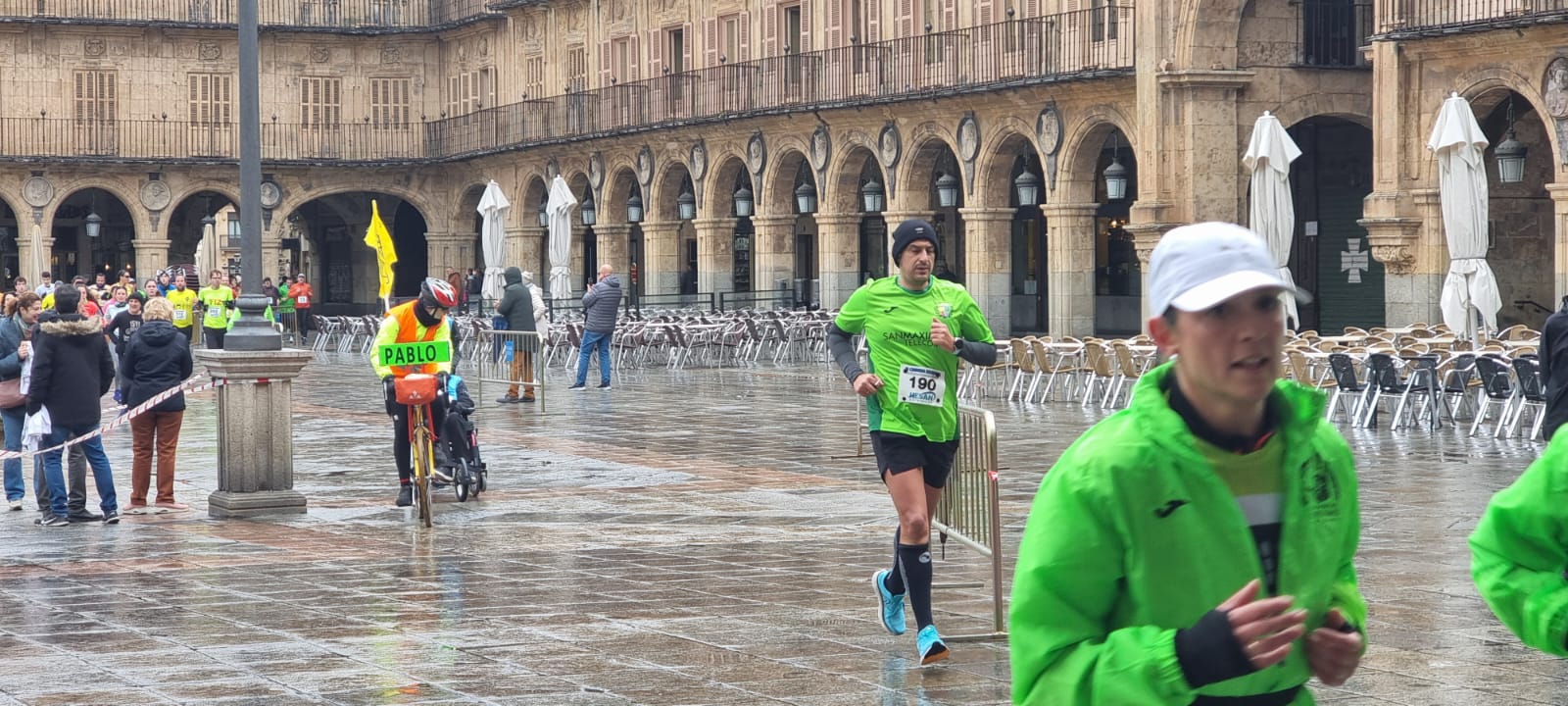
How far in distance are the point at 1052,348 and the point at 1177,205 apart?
6.57 metres

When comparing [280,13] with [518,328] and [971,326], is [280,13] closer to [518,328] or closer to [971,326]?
[518,328]

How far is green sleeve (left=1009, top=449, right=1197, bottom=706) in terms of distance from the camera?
2773 mm

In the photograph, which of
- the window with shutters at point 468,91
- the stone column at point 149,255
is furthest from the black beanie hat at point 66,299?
the stone column at point 149,255

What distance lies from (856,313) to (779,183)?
102 feet

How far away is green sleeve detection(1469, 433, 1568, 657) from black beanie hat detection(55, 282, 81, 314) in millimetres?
10058

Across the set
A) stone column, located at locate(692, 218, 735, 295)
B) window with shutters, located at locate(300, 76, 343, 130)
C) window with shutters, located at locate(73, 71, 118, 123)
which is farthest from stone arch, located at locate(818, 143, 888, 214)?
window with shutters, located at locate(73, 71, 118, 123)

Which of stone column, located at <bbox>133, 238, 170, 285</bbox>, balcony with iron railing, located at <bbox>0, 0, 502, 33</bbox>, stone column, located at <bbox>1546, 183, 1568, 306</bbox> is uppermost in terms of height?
balcony with iron railing, located at <bbox>0, 0, 502, 33</bbox>

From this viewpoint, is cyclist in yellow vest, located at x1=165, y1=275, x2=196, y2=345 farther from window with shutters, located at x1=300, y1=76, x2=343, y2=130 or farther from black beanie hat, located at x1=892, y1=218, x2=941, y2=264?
window with shutters, located at x1=300, y1=76, x2=343, y2=130

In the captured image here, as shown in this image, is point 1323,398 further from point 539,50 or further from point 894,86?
point 539,50

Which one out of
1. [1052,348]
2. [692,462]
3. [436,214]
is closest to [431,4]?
[436,214]

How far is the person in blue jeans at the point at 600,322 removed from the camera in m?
25.5

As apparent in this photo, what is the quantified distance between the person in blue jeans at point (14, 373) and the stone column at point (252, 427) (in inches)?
42.0

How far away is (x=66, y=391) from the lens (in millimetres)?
12250

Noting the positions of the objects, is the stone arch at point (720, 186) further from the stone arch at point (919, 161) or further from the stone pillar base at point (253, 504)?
the stone pillar base at point (253, 504)
